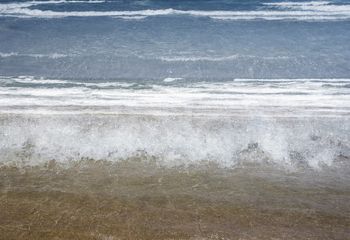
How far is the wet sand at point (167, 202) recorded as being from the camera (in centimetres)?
552

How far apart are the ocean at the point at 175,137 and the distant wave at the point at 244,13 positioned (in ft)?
13.2

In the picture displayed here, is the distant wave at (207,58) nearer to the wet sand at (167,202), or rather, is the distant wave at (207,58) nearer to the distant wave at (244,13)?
the distant wave at (244,13)

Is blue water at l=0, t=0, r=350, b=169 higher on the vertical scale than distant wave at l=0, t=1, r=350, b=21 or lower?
lower

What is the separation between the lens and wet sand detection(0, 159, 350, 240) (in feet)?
18.1

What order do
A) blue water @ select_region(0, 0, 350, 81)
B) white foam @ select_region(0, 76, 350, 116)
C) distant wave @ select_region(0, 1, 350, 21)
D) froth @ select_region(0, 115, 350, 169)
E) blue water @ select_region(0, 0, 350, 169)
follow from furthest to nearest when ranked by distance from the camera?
distant wave @ select_region(0, 1, 350, 21) < blue water @ select_region(0, 0, 350, 81) < white foam @ select_region(0, 76, 350, 116) < blue water @ select_region(0, 0, 350, 169) < froth @ select_region(0, 115, 350, 169)

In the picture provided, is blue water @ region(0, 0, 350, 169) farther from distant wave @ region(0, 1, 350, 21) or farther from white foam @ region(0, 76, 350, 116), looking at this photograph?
distant wave @ region(0, 1, 350, 21)

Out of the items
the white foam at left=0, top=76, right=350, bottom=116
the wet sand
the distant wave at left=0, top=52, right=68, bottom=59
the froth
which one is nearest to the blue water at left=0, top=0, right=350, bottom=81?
the distant wave at left=0, top=52, right=68, bottom=59

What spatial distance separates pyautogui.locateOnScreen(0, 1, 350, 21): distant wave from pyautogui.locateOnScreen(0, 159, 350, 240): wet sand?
1377 cm

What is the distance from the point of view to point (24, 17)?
20.0 metres

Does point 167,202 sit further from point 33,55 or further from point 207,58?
point 33,55

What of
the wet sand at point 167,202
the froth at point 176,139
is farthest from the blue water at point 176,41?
the wet sand at point 167,202

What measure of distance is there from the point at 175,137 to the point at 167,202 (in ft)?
6.91

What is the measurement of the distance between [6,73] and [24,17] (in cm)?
898

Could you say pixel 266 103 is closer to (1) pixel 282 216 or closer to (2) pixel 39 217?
(1) pixel 282 216
